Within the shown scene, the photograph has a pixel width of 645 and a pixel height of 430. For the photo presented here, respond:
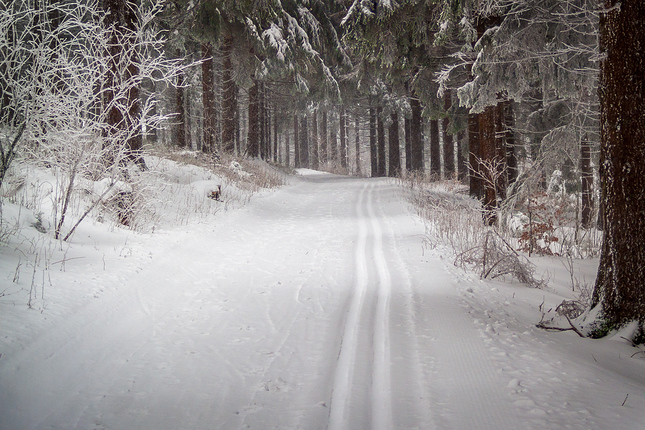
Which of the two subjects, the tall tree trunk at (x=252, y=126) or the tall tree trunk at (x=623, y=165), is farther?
the tall tree trunk at (x=252, y=126)

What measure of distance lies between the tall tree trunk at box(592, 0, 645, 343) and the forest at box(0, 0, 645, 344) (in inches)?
0.5

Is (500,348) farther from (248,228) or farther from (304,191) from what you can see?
(304,191)

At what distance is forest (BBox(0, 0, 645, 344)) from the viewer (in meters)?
3.68

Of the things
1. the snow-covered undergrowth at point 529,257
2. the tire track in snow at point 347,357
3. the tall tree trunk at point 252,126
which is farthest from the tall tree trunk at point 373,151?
the tire track in snow at point 347,357

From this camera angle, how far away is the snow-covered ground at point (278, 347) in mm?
2496

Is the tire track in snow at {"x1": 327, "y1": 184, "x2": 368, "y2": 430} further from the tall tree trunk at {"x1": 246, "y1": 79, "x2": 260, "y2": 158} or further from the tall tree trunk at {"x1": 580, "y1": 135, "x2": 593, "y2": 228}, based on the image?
the tall tree trunk at {"x1": 246, "y1": 79, "x2": 260, "y2": 158}

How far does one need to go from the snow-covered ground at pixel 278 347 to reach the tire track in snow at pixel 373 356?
15 millimetres

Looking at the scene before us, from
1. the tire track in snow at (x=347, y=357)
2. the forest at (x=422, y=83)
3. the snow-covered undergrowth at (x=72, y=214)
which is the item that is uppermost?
the forest at (x=422, y=83)

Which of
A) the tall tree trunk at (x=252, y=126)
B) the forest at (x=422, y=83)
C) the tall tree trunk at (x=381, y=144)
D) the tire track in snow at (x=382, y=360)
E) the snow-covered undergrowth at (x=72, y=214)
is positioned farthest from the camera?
the tall tree trunk at (x=381, y=144)

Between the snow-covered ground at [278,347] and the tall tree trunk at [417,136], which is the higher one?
the tall tree trunk at [417,136]

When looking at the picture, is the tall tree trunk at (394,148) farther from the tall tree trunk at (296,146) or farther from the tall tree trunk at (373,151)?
the tall tree trunk at (296,146)

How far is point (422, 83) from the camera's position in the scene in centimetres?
1315

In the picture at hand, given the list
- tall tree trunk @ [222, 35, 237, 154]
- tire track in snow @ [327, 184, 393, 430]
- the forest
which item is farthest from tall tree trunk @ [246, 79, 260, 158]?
tire track in snow @ [327, 184, 393, 430]

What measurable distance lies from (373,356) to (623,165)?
2878 millimetres
